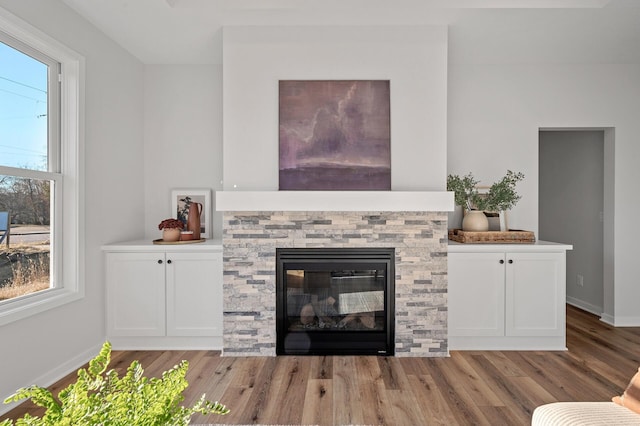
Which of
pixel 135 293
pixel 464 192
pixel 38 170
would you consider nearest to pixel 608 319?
pixel 464 192

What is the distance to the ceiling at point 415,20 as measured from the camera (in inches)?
107

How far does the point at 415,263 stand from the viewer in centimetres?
305

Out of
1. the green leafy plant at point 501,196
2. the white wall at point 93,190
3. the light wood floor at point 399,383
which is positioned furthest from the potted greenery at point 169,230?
the green leafy plant at point 501,196

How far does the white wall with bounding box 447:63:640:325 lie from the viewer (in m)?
3.77

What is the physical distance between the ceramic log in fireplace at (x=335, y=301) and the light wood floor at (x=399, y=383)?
0.38 feet

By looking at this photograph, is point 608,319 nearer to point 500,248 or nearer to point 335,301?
point 500,248

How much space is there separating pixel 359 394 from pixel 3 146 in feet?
8.87

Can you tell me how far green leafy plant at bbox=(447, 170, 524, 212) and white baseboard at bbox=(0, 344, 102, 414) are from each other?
3.31 meters

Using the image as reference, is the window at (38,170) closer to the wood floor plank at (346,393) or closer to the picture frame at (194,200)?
the picture frame at (194,200)

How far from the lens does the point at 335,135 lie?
3084 mm

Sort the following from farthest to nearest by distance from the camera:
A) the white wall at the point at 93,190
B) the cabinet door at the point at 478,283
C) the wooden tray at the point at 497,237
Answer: the wooden tray at the point at 497,237, the cabinet door at the point at 478,283, the white wall at the point at 93,190

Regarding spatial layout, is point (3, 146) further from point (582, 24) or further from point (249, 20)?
point (582, 24)

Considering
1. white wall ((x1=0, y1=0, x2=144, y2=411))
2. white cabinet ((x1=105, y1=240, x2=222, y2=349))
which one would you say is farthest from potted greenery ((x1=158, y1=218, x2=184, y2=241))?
white wall ((x1=0, y1=0, x2=144, y2=411))

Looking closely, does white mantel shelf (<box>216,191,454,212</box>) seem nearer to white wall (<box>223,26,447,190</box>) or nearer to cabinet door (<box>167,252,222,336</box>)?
white wall (<box>223,26,447,190</box>)
